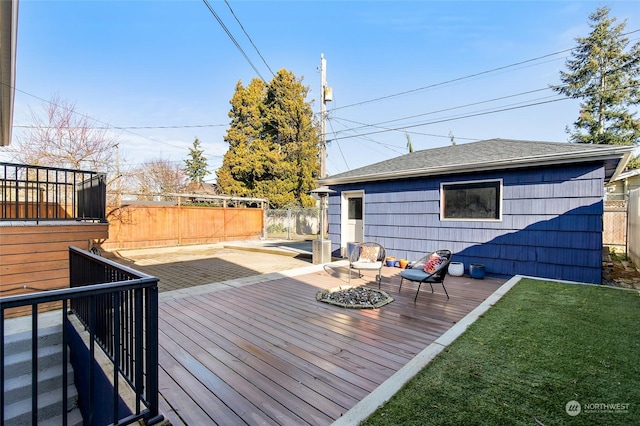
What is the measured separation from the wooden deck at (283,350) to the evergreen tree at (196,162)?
2968 cm

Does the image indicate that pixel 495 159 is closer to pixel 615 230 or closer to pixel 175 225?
pixel 615 230

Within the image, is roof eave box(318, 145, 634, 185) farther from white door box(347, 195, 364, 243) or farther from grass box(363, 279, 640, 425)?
grass box(363, 279, 640, 425)

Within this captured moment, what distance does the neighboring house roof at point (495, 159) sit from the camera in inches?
198

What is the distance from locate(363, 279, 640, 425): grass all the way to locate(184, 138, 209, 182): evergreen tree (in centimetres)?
3251

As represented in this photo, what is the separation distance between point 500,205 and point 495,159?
0.98 meters

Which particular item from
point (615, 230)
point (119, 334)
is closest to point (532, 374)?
point (119, 334)

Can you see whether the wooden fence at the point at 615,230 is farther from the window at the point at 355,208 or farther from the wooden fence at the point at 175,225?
the wooden fence at the point at 175,225

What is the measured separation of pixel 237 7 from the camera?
676 cm

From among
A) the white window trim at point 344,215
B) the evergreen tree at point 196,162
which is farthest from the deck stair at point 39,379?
the evergreen tree at point 196,162

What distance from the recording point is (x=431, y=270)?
16.5 feet

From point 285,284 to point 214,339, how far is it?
254 cm

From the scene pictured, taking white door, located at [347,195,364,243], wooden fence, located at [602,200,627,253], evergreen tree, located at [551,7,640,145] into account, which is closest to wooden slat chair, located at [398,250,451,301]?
white door, located at [347,195,364,243]

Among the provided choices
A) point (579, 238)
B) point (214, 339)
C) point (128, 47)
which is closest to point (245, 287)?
point (214, 339)

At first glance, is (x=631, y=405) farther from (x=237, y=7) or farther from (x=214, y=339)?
(x=237, y=7)
